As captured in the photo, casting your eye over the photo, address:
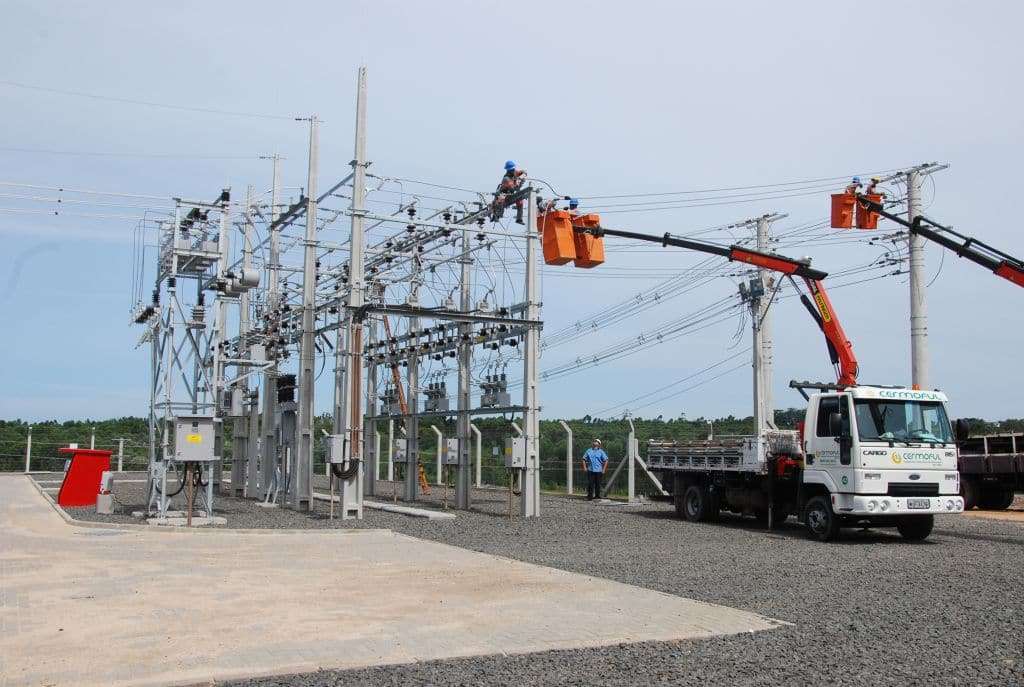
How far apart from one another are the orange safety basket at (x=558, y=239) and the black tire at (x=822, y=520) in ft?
21.7

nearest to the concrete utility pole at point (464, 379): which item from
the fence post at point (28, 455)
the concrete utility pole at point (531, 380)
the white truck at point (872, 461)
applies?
the concrete utility pole at point (531, 380)

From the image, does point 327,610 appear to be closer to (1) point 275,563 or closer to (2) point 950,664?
(1) point 275,563

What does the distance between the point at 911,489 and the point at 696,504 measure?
18.5ft

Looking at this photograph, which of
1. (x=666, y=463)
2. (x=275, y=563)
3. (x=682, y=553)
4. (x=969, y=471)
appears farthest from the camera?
(x=969, y=471)

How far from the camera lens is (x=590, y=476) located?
95.2ft

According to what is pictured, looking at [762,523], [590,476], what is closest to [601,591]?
[762,523]

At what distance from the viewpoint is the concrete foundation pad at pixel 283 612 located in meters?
7.60

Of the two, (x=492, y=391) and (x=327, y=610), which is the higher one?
(x=492, y=391)

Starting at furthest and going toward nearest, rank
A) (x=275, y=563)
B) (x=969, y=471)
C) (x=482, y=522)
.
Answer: (x=969, y=471)
(x=482, y=522)
(x=275, y=563)

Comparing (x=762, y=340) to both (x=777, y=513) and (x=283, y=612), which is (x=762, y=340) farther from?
(x=283, y=612)

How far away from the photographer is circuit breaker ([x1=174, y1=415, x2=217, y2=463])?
18.6m

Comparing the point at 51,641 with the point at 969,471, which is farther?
the point at 969,471

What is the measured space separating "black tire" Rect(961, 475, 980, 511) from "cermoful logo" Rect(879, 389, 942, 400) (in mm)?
11207

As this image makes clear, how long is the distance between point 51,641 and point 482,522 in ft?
42.4
